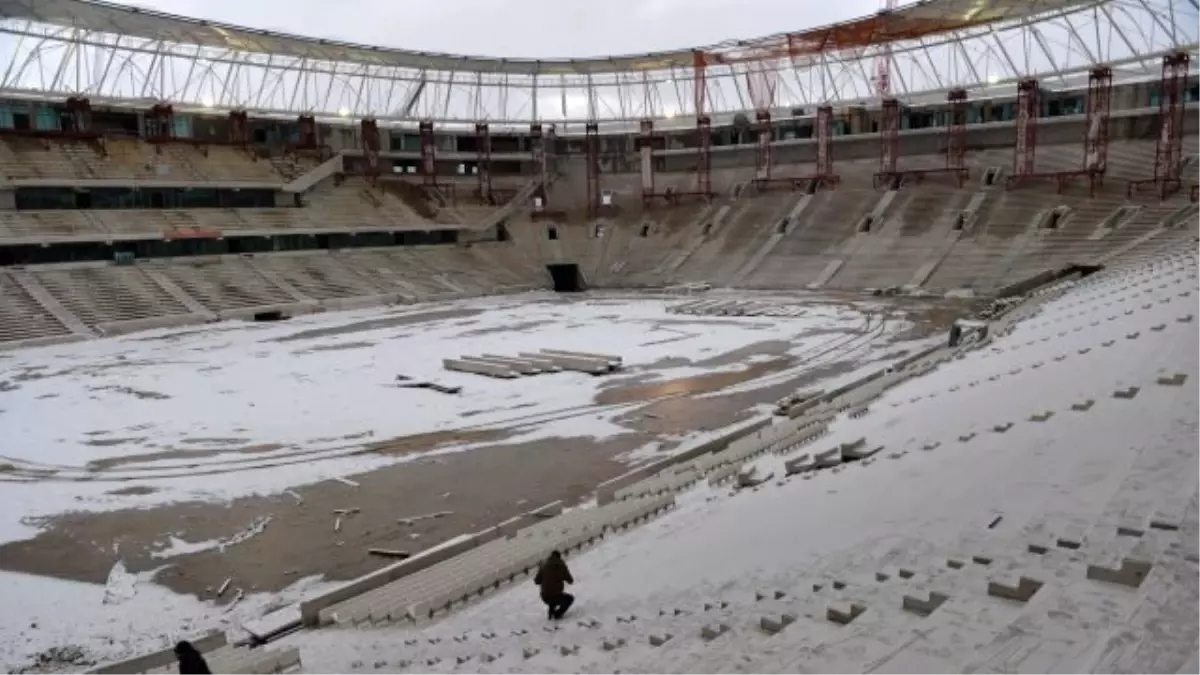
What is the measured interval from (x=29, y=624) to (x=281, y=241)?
45.8 m

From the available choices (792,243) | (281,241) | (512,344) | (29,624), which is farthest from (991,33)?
(29,624)

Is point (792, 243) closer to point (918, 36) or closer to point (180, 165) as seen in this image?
point (918, 36)

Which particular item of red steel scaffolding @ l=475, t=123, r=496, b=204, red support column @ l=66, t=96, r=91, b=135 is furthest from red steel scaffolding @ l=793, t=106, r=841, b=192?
red support column @ l=66, t=96, r=91, b=135

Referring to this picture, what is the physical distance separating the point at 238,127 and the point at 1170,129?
58.4 m

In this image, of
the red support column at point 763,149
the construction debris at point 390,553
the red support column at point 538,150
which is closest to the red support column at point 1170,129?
the red support column at point 763,149

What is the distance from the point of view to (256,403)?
24844 millimetres

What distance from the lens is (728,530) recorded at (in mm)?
11961

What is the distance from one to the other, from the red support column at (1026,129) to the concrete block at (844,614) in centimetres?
5428

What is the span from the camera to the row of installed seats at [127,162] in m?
47.8

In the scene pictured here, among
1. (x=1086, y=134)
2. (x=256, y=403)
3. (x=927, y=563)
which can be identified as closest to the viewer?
(x=927, y=563)

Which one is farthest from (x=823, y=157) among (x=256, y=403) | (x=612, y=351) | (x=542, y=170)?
(x=256, y=403)

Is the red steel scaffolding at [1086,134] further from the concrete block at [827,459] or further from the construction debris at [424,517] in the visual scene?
the construction debris at [424,517]

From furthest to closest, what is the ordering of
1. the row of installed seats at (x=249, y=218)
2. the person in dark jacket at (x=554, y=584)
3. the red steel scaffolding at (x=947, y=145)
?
the red steel scaffolding at (x=947, y=145)
the row of installed seats at (x=249, y=218)
the person in dark jacket at (x=554, y=584)

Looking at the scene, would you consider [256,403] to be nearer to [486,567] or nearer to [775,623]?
[486,567]
